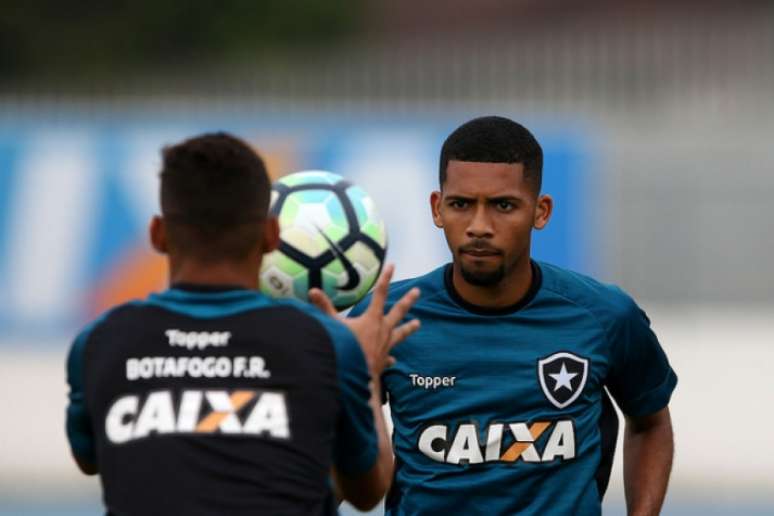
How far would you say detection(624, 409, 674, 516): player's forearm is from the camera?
5.94 meters

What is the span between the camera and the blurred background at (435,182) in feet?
48.9

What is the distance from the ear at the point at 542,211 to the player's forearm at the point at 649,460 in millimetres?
803

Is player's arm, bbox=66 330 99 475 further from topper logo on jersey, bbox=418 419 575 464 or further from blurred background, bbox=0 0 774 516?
blurred background, bbox=0 0 774 516

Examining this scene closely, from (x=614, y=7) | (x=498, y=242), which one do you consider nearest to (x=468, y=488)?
(x=498, y=242)

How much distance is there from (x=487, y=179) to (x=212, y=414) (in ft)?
6.42

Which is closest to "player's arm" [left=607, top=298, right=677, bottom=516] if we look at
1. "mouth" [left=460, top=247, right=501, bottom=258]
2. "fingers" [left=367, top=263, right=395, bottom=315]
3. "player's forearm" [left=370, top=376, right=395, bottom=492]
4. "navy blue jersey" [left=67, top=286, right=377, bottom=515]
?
"mouth" [left=460, top=247, right=501, bottom=258]

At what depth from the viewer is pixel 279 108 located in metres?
16.2

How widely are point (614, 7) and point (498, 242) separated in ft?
90.3

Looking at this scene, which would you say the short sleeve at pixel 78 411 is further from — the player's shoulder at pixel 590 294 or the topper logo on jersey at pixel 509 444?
the player's shoulder at pixel 590 294

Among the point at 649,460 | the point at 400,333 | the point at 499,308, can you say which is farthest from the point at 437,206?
the point at 400,333

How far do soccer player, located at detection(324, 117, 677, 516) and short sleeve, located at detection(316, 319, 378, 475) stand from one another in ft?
4.39

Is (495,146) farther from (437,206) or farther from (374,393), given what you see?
(374,393)

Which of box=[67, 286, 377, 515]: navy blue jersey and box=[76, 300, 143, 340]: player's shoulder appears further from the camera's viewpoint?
box=[76, 300, 143, 340]: player's shoulder

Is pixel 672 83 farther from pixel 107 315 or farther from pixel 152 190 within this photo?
pixel 107 315
